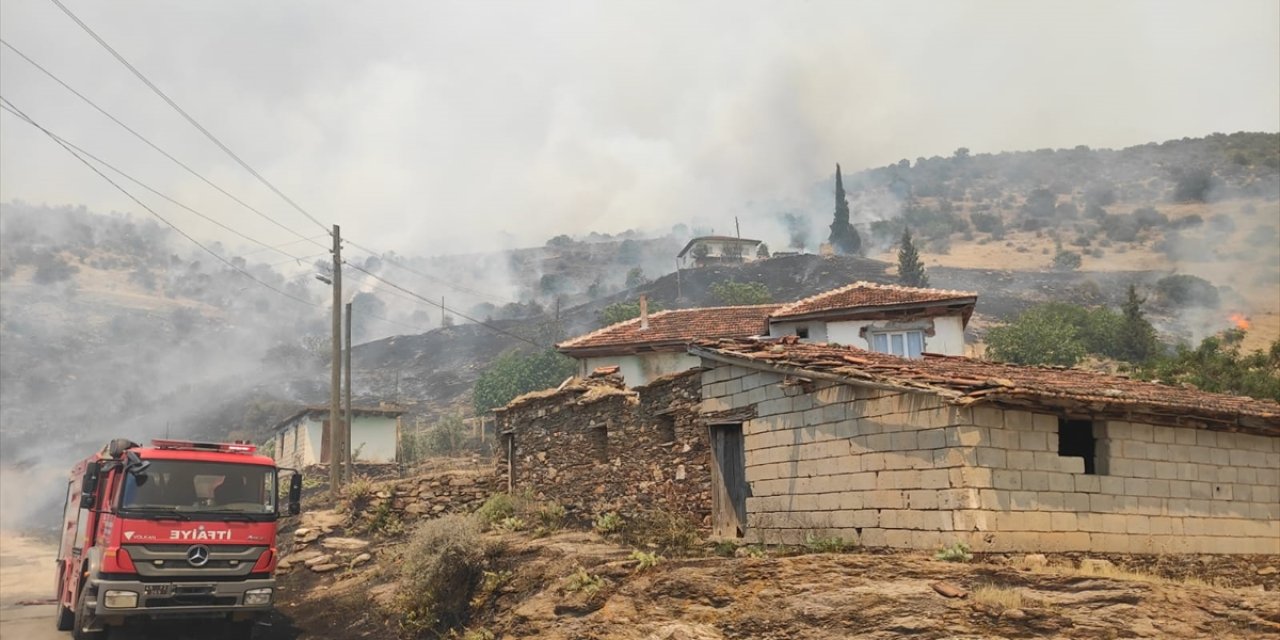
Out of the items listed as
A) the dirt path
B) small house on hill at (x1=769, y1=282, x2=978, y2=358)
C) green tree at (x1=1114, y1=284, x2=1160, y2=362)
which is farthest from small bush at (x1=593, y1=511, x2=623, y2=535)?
green tree at (x1=1114, y1=284, x2=1160, y2=362)

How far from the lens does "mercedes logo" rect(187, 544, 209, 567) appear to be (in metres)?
12.5

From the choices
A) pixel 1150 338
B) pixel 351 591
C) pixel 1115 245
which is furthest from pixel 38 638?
pixel 1115 245

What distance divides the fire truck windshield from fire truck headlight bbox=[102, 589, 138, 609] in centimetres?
111

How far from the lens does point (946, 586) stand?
9.26 metres

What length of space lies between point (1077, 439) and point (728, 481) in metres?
5.72

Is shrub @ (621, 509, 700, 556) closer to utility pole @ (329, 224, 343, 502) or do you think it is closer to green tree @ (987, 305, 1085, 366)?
utility pole @ (329, 224, 343, 502)

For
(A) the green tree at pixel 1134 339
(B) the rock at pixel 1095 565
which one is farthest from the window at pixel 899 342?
(A) the green tree at pixel 1134 339

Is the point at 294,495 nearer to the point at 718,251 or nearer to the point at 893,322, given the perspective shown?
the point at 893,322

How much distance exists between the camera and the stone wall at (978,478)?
10570 millimetres

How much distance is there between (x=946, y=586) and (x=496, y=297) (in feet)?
403

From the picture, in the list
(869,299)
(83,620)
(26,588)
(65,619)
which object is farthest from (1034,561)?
(26,588)

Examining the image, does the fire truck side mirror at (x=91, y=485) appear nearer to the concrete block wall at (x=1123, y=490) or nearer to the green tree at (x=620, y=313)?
the concrete block wall at (x=1123, y=490)

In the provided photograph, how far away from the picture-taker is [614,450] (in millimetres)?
17672

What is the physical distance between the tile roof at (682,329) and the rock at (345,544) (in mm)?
10903
